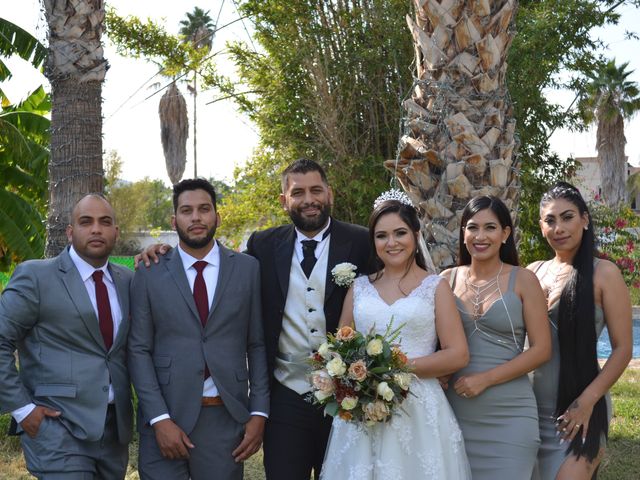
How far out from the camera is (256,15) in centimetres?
1173

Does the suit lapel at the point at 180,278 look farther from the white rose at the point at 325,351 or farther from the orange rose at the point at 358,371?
the orange rose at the point at 358,371

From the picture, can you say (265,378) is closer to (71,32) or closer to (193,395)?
(193,395)

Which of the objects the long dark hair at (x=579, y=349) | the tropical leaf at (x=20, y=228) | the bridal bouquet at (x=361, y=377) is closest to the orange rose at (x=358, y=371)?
the bridal bouquet at (x=361, y=377)

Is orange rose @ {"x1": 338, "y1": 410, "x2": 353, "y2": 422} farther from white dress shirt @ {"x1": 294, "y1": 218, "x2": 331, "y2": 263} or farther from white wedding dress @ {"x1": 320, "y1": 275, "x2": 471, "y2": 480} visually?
white dress shirt @ {"x1": 294, "y1": 218, "x2": 331, "y2": 263}

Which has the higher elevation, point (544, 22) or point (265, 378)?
point (544, 22)

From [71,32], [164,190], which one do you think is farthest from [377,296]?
[164,190]

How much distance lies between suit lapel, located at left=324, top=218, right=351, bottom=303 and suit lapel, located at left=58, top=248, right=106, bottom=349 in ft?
4.29

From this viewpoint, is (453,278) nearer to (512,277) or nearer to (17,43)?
(512,277)

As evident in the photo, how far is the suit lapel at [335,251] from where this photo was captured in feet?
14.6

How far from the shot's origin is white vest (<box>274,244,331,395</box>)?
173 inches

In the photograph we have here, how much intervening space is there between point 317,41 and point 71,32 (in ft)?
19.1

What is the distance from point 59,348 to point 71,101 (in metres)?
2.78

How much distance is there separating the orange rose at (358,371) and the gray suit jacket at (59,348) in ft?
4.58

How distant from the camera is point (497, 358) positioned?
412 cm
